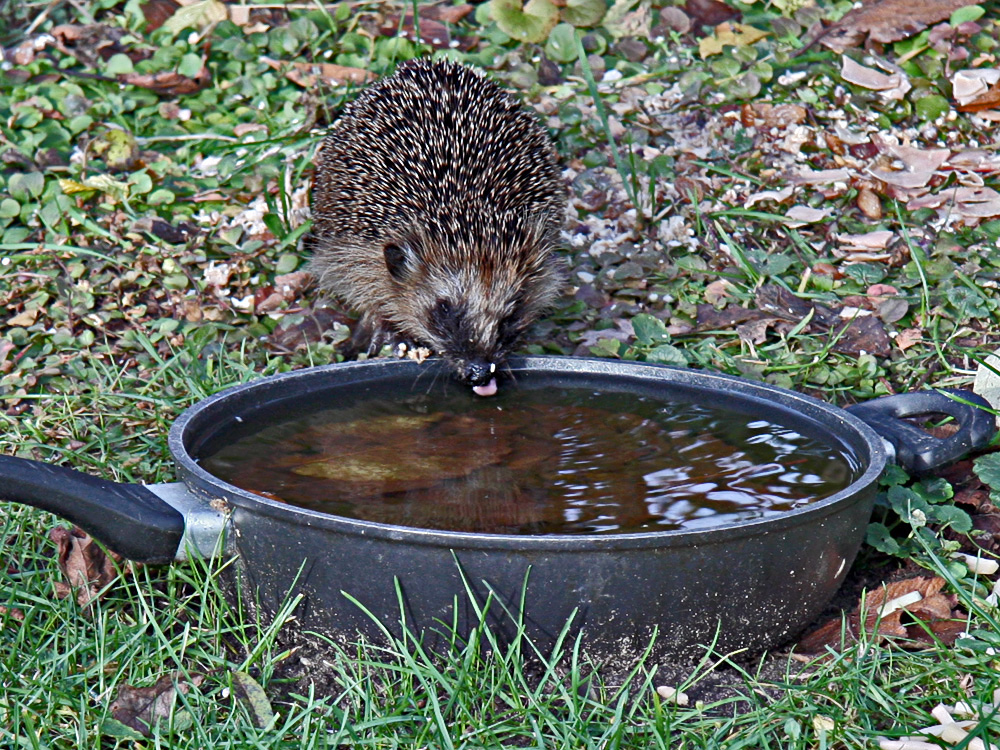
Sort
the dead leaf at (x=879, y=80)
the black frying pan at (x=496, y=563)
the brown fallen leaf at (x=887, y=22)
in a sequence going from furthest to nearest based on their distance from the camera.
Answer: the brown fallen leaf at (x=887, y=22) → the dead leaf at (x=879, y=80) → the black frying pan at (x=496, y=563)

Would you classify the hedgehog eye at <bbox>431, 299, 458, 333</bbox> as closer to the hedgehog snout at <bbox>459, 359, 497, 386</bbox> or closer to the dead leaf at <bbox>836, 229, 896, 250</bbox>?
the hedgehog snout at <bbox>459, 359, 497, 386</bbox>

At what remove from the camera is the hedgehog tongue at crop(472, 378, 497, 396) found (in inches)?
158

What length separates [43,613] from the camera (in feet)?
10.3

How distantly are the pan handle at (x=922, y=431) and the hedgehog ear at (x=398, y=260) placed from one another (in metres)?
2.26

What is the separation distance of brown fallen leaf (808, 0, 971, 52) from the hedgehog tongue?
145 inches

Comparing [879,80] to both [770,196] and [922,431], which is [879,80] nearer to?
[770,196]

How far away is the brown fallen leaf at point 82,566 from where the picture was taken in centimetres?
318

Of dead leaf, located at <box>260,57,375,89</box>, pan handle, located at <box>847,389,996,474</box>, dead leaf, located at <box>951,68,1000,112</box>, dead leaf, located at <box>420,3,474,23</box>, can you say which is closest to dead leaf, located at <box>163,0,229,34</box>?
dead leaf, located at <box>260,57,375,89</box>

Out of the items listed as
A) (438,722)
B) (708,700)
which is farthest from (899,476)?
(438,722)

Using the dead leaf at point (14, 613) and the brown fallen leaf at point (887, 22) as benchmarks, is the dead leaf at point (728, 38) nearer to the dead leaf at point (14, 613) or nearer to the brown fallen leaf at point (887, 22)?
the brown fallen leaf at point (887, 22)

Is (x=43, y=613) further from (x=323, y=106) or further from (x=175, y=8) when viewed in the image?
(x=175, y=8)

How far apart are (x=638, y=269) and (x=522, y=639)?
2893 mm

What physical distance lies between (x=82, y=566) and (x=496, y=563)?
1.43 m

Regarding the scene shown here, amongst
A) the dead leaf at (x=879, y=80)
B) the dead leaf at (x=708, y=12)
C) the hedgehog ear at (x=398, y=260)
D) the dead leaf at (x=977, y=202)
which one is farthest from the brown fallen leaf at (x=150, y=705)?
the dead leaf at (x=708, y=12)
